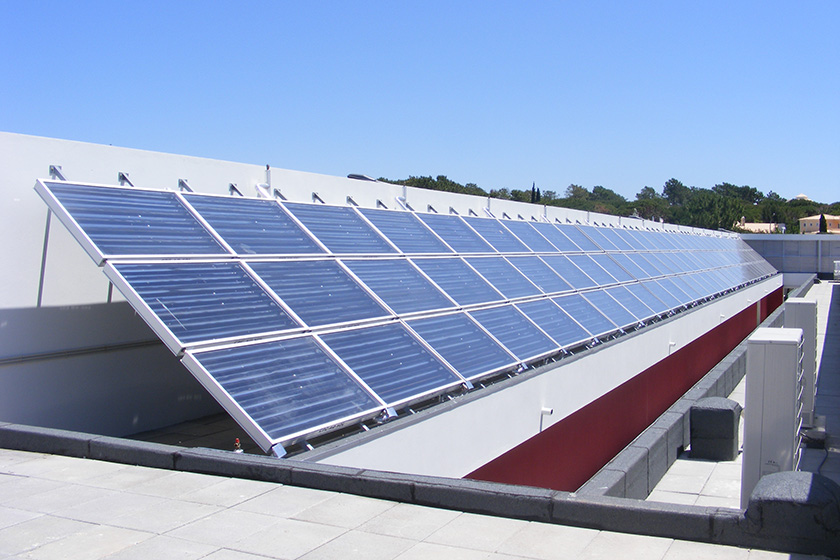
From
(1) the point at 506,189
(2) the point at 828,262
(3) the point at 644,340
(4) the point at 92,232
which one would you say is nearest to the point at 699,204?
(1) the point at 506,189

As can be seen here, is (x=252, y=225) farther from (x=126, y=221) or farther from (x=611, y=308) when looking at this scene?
(x=611, y=308)

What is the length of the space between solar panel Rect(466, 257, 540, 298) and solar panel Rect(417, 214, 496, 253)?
1.19ft

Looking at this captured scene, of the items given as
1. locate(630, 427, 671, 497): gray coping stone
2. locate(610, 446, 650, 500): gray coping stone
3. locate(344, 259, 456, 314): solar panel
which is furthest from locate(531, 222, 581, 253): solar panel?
locate(344, 259, 456, 314): solar panel

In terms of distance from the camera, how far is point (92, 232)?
7.05m

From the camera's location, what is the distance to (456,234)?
14141mm

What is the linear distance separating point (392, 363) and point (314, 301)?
1.11 metres

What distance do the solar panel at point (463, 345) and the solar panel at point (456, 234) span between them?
3305 mm

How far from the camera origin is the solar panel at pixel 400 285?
946 cm

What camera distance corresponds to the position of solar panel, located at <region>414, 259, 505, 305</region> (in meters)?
10.9

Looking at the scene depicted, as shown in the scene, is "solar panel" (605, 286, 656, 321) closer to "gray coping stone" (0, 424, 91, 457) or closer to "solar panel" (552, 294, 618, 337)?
"solar panel" (552, 294, 618, 337)

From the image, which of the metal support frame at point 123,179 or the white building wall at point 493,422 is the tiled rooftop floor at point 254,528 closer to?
the white building wall at point 493,422

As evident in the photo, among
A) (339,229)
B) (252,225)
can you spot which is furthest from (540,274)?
(252,225)

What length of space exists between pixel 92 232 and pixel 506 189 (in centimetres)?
12440

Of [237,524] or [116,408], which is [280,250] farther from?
[237,524]
